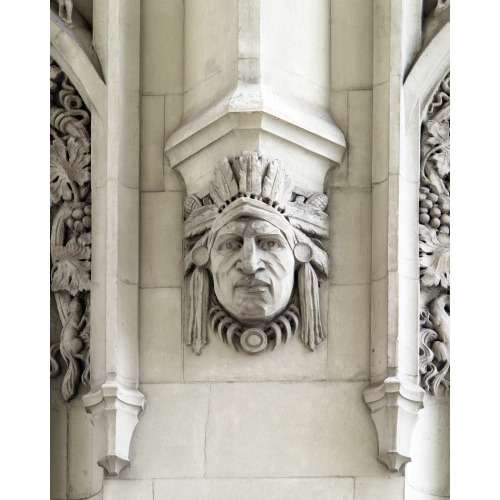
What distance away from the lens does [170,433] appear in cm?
1005

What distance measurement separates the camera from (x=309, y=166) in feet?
33.4

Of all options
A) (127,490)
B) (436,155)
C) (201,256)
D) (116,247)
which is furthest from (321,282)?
(127,490)

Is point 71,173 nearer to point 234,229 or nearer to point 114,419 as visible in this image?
point 234,229

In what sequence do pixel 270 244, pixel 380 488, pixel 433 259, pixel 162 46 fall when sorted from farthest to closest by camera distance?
pixel 162 46
pixel 433 259
pixel 270 244
pixel 380 488

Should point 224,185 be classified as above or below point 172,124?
below

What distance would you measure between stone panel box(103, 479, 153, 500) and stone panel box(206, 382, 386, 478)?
0.30 m

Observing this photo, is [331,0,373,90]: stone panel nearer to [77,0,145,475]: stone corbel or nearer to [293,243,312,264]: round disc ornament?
[293,243,312,264]: round disc ornament

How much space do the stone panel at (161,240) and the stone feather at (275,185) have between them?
494 mm

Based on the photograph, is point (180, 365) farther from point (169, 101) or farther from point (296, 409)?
point (169, 101)

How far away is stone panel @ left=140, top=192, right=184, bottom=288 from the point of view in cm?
1022

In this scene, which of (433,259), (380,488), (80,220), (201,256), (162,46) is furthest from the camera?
(162,46)

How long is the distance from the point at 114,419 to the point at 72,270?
782 millimetres

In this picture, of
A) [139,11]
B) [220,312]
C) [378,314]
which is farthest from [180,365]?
[139,11]

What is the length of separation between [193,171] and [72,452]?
145cm
